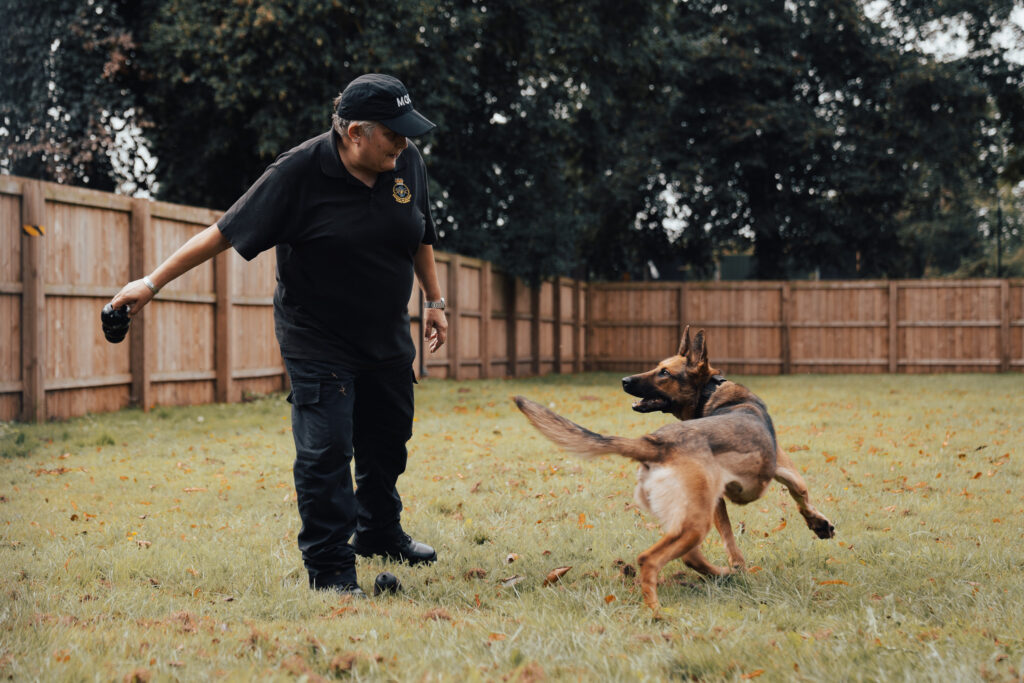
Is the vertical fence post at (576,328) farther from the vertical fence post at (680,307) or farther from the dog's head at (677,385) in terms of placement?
the dog's head at (677,385)

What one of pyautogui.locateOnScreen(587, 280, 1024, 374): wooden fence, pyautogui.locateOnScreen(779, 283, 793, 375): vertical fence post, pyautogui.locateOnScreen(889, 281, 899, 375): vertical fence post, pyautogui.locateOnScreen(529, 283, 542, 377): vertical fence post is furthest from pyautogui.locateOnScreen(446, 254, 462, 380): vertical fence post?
pyautogui.locateOnScreen(889, 281, 899, 375): vertical fence post

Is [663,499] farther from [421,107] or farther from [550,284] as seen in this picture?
[550,284]

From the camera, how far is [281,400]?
11.5 meters

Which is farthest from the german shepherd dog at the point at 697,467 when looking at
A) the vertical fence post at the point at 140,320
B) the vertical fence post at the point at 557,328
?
the vertical fence post at the point at 557,328

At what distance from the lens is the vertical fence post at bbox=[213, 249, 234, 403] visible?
35.8 feet

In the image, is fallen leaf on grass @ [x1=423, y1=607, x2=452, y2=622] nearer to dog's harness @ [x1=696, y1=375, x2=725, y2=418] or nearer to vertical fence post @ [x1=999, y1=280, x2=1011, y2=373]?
dog's harness @ [x1=696, y1=375, x2=725, y2=418]

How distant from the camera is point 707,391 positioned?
15.1 ft

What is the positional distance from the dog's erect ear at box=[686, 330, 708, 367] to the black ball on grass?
1.98 m

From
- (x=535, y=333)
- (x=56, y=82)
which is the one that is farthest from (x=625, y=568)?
(x=535, y=333)

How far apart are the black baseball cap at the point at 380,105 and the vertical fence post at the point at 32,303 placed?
252 inches

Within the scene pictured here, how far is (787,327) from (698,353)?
18560mm

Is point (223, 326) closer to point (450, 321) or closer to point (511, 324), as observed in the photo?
point (450, 321)

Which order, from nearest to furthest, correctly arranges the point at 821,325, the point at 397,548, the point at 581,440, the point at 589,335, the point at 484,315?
the point at 581,440
the point at 397,548
the point at 484,315
the point at 821,325
the point at 589,335

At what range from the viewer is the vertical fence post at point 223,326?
10898 mm
